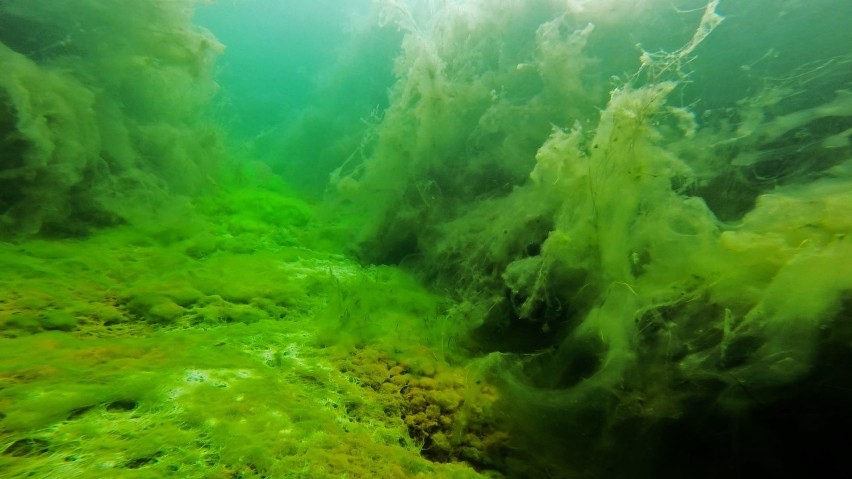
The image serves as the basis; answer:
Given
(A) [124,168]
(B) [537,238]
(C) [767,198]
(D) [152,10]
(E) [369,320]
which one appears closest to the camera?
(C) [767,198]

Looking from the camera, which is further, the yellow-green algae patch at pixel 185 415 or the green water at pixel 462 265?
the green water at pixel 462 265

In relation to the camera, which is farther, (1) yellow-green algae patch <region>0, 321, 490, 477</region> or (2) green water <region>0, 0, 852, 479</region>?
(2) green water <region>0, 0, 852, 479</region>

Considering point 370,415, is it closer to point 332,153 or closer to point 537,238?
point 537,238

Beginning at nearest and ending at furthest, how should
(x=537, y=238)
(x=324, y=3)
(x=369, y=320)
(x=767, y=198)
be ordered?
(x=767, y=198) < (x=369, y=320) < (x=537, y=238) < (x=324, y=3)

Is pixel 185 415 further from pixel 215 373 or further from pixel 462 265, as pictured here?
pixel 462 265

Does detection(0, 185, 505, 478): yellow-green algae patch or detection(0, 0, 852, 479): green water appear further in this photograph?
detection(0, 0, 852, 479): green water

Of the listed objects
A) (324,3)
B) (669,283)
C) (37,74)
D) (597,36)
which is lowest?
(669,283)

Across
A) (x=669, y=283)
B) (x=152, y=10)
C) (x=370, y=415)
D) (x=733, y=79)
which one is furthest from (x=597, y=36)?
(x=152, y=10)

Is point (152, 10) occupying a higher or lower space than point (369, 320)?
higher
